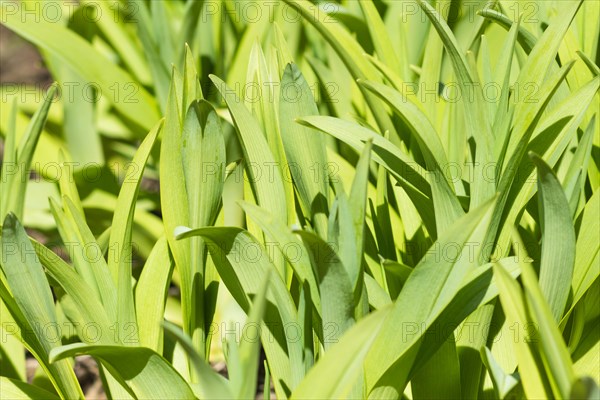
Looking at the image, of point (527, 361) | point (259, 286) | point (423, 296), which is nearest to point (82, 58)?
point (259, 286)

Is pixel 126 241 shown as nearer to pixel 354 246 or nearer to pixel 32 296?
pixel 32 296

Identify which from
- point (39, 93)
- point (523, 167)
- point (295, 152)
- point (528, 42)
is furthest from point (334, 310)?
point (39, 93)

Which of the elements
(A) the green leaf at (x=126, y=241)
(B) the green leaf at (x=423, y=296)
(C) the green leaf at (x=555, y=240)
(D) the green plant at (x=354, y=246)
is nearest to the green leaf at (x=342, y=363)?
(D) the green plant at (x=354, y=246)

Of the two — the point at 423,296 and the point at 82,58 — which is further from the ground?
the point at 82,58

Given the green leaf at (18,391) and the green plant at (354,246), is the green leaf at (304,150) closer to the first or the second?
the green plant at (354,246)

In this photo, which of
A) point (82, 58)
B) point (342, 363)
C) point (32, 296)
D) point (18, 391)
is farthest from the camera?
point (82, 58)

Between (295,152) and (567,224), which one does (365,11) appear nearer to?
(295,152)

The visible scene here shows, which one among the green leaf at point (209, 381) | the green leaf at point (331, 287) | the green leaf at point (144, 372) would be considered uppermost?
the green leaf at point (331, 287)

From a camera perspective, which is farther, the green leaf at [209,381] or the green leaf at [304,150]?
the green leaf at [304,150]

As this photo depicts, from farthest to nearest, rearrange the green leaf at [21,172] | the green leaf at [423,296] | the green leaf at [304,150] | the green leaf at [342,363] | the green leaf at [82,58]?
1. the green leaf at [82,58]
2. the green leaf at [21,172]
3. the green leaf at [304,150]
4. the green leaf at [423,296]
5. the green leaf at [342,363]

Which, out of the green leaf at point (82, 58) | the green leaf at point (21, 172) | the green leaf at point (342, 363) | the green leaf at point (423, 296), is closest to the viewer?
the green leaf at point (342, 363)
